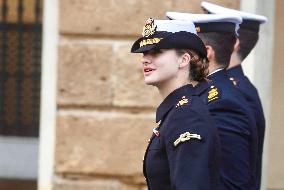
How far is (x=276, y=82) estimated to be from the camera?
6.14 metres

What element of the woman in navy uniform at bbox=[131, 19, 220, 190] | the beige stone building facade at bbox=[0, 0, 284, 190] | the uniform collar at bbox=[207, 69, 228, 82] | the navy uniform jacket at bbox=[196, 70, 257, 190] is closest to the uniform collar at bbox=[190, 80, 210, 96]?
the woman in navy uniform at bbox=[131, 19, 220, 190]

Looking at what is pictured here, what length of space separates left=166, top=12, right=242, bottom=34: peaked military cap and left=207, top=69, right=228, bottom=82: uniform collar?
23cm

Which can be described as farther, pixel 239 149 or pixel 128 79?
pixel 128 79

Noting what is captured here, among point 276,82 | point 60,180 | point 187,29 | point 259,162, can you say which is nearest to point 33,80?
point 60,180

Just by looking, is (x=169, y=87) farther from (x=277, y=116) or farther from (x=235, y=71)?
(x=277, y=116)

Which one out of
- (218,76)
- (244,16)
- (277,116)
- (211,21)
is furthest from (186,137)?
(277,116)

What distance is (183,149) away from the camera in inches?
122

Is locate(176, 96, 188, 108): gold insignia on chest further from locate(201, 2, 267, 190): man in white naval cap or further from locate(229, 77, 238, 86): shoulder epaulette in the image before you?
locate(229, 77, 238, 86): shoulder epaulette

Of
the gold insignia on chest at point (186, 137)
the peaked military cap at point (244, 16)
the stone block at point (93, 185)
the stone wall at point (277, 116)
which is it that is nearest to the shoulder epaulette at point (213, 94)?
the gold insignia on chest at point (186, 137)

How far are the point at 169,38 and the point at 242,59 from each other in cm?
164

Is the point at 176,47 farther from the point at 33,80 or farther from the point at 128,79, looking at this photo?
the point at 33,80

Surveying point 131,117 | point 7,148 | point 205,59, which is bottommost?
point 7,148

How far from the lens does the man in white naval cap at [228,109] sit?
376 cm

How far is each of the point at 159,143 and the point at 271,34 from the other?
2.79 metres
